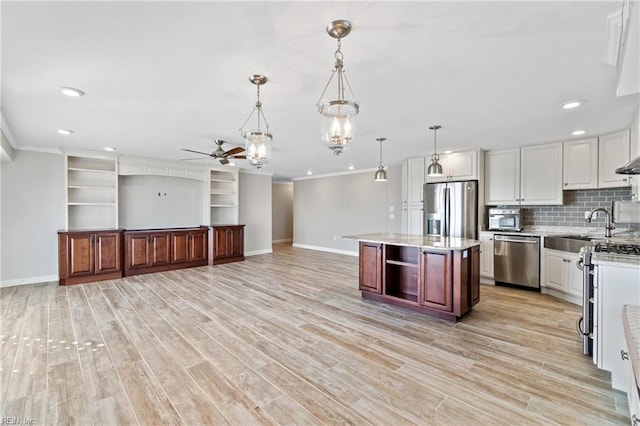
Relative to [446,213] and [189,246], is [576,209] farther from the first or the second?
[189,246]

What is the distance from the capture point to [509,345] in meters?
2.73

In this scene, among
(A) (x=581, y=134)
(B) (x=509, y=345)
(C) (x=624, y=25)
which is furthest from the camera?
(A) (x=581, y=134)

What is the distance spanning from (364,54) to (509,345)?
293cm

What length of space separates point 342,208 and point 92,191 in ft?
19.5

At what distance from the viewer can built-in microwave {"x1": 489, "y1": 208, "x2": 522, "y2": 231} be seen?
4.80 m

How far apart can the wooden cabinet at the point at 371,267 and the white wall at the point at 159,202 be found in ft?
15.4

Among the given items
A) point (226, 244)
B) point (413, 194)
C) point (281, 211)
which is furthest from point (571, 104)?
point (281, 211)

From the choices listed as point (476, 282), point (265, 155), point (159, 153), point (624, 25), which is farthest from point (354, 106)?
point (159, 153)

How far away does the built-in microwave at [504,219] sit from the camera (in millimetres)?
4797

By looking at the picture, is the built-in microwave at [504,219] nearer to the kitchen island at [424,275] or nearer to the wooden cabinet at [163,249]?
the kitchen island at [424,275]

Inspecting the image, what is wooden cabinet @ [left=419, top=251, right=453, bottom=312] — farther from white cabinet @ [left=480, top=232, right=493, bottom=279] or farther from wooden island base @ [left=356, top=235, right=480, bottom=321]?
white cabinet @ [left=480, top=232, right=493, bottom=279]

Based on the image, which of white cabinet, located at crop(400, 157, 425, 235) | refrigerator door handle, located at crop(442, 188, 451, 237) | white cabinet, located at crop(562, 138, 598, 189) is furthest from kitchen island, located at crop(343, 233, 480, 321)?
white cabinet, located at crop(562, 138, 598, 189)

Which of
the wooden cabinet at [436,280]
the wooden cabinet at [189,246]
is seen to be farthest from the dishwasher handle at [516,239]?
the wooden cabinet at [189,246]

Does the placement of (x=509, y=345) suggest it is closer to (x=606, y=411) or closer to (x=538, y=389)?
(x=538, y=389)
